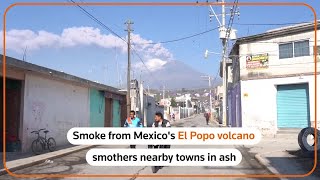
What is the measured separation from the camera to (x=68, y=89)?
80.6 feet

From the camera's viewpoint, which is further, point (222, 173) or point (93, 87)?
point (93, 87)

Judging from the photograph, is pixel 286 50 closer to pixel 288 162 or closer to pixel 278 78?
pixel 278 78

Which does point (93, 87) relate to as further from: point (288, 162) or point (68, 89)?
point (288, 162)

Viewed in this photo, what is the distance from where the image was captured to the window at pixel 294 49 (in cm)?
2728

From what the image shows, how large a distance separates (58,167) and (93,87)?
1457 centimetres

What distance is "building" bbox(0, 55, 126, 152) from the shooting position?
18.7 metres

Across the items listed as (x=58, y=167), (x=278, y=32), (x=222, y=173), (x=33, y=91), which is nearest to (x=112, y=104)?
(x=278, y=32)

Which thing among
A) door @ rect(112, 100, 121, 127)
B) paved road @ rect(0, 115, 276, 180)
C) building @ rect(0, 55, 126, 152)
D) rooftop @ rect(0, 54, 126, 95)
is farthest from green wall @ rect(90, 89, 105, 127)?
paved road @ rect(0, 115, 276, 180)

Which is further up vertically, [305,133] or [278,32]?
[278,32]
